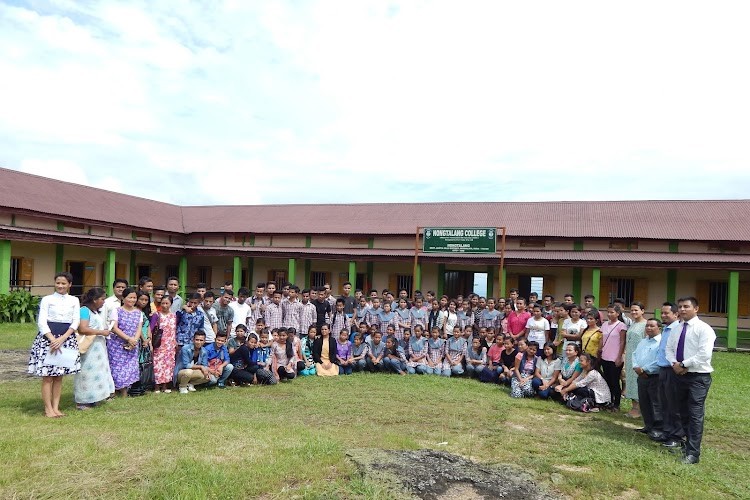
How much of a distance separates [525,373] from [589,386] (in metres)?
1.07

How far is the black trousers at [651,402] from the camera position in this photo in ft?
19.1

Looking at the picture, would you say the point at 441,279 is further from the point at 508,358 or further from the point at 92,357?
the point at 92,357

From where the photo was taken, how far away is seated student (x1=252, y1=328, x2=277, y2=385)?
802 centimetres

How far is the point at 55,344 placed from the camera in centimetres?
550

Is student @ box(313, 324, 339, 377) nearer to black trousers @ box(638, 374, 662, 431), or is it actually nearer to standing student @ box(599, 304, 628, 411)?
standing student @ box(599, 304, 628, 411)

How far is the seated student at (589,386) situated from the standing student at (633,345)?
288 millimetres

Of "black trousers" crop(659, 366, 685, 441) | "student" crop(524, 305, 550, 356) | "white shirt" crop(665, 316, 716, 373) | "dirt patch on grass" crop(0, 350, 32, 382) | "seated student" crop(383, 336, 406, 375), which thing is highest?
"white shirt" crop(665, 316, 716, 373)

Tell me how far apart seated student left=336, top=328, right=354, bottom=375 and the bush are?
9345 millimetres

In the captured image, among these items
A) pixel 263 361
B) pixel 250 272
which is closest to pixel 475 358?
pixel 263 361

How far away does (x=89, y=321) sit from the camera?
594cm

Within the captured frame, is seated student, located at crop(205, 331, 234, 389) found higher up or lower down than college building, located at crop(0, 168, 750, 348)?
lower down

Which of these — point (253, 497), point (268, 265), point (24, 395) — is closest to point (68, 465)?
point (253, 497)

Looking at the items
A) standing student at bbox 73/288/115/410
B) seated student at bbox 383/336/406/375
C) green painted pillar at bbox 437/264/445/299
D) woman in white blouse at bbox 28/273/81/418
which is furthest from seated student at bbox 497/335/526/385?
green painted pillar at bbox 437/264/445/299

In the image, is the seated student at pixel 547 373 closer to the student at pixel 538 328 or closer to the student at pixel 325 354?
the student at pixel 538 328
